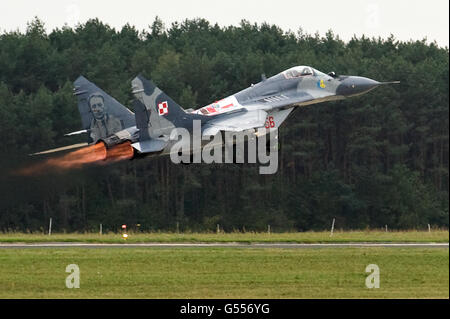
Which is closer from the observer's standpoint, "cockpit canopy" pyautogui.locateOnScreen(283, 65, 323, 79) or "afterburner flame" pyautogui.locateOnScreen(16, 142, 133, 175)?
"afterburner flame" pyautogui.locateOnScreen(16, 142, 133, 175)

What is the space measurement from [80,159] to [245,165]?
1434 inches

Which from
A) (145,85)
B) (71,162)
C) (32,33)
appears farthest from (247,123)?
(32,33)

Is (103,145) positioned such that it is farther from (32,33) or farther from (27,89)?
(32,33)

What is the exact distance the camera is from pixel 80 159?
2042 inches

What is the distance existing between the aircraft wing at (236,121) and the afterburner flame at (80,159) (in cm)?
445

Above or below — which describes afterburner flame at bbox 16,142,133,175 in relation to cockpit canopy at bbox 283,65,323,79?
below

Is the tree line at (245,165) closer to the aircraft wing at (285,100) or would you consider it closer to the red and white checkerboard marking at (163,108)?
the aircraft wing at (285,100)

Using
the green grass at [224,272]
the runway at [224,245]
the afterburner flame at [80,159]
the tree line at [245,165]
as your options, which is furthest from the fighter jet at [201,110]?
the tree line at [245,165]

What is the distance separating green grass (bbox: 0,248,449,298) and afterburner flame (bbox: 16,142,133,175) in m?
7.76

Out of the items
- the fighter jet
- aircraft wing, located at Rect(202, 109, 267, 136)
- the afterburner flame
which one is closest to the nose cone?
the fighter jet

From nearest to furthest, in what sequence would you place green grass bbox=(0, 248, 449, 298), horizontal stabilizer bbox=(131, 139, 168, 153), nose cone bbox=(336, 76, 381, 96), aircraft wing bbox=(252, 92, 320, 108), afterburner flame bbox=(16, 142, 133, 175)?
green grass bbox=(0, 248, 449, 298)
horizontal stabilizer bbox=(131, 139, 168, 153)
aircraft wing bbox=(252, 92, 320, 108)
afterburner flame bbox=(16, 142, 133, 175)
nose cone bbox=(336, 76, 381, 96)

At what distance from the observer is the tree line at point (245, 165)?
82188mm

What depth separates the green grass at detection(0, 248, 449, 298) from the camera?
99.5 feet

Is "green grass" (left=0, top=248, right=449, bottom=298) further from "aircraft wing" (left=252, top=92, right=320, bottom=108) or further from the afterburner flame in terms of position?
"aircraft wing" (left=252, top=92, right=320, bottom=108)
